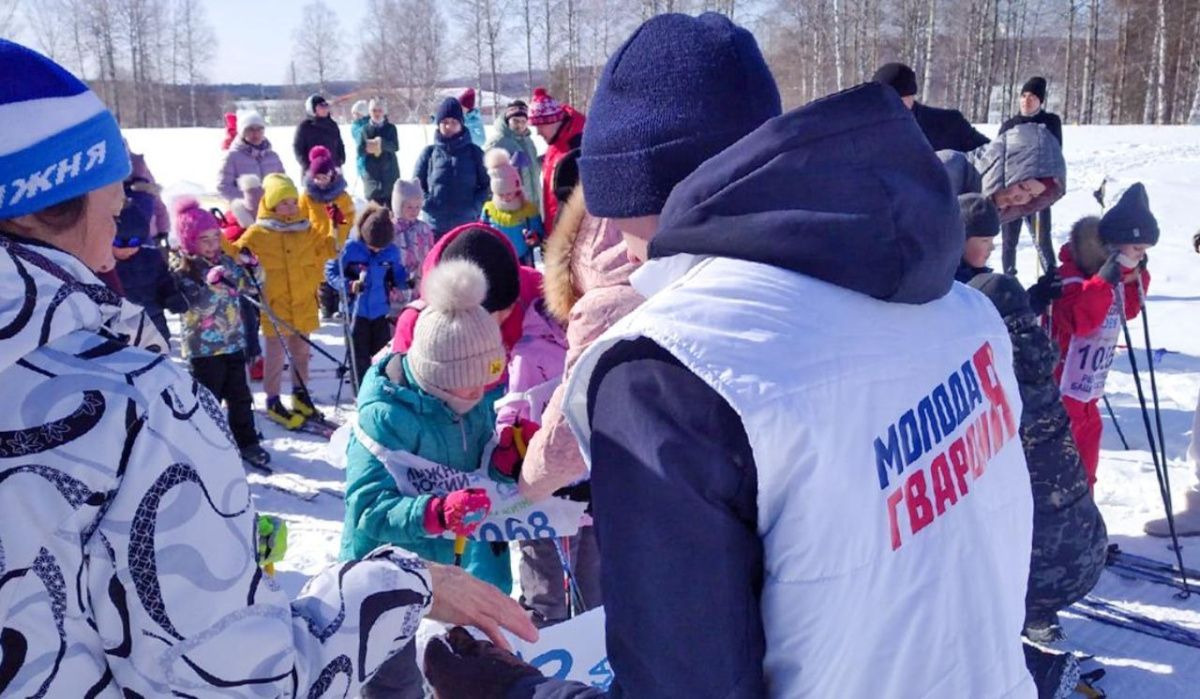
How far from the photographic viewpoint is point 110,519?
107cm

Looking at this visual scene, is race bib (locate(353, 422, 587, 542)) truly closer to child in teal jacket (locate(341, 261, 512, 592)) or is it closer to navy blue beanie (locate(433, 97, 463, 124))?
child in teal jacket (locate(341, 261, 512, 592))

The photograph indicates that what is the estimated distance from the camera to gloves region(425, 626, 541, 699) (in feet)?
4.34

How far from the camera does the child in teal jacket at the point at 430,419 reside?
2463 millimetres

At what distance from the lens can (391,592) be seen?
1.42m

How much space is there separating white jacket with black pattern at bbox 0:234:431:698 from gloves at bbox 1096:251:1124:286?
4.06m

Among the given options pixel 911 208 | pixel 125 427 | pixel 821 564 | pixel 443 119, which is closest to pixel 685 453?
pixel 821 564

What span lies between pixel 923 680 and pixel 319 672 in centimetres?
76

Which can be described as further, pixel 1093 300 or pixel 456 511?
pixel 1093 300

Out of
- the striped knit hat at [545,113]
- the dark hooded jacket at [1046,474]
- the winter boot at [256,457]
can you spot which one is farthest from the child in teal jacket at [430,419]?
the striped knit hat at [545,113]

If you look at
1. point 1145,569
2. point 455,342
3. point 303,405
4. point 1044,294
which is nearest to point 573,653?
point 455,342

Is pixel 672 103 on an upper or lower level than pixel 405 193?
upper

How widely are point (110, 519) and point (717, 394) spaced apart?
0.68 meters

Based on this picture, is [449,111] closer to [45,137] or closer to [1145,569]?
[1145,569]

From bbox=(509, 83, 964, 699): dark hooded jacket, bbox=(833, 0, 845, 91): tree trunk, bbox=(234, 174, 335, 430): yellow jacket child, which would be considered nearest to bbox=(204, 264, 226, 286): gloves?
bbox=(234, 174, 335, 430): yellow jacket child
